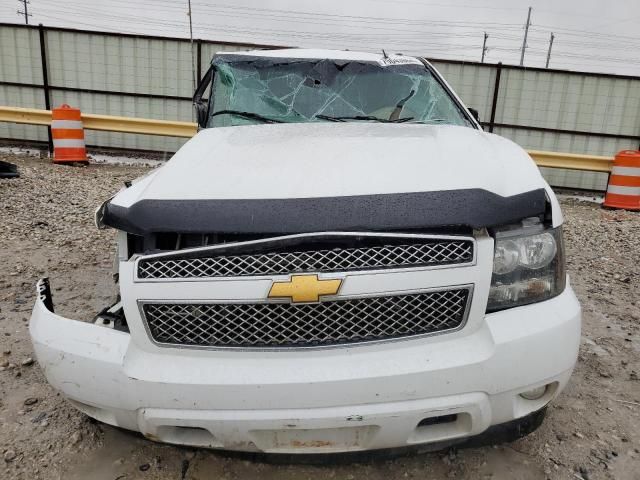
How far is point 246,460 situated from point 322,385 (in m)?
0.54

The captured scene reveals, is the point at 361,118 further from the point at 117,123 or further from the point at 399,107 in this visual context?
the point at 117,123

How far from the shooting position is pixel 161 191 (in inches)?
72.4

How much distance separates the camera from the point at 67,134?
32.1 feet

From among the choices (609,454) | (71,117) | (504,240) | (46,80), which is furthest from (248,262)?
(46,80)

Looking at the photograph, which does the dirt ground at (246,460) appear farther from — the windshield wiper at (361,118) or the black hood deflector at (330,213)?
the windshield wiper at (361,118)

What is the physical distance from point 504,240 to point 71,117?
9.97 metres

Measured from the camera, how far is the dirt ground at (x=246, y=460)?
2051mm

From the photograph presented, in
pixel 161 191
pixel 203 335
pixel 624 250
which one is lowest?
pixel 624 250

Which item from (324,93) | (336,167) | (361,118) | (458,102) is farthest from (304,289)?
(458,102)

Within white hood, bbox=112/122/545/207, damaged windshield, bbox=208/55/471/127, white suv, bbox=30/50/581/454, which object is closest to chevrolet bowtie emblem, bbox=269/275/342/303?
white suv, bbox=30/50/581/454

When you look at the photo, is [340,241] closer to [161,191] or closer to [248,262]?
[248,262]

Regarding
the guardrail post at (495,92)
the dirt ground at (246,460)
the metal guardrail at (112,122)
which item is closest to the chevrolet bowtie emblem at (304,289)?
the dirt ground at (246,460)

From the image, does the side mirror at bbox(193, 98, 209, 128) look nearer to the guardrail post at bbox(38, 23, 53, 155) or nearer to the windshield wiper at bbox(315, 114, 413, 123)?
the windshield wiper at bbox(315, 114, 413, 123)

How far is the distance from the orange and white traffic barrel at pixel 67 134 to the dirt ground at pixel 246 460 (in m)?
5.79
